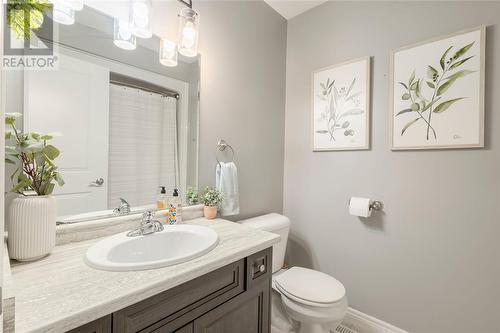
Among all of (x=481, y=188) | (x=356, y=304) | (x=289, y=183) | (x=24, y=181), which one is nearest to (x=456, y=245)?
(x=481, y=188)

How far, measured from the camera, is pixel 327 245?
186 cm

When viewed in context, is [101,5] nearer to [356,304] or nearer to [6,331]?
[6,331]

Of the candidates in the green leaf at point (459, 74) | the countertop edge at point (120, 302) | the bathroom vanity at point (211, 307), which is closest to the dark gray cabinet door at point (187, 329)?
the bathroom vanity at point (211, 307)

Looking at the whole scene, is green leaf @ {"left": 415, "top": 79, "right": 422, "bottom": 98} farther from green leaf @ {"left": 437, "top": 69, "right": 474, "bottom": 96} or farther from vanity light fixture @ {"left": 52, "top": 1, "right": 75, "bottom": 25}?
vanity light fixture @ {"left": 52, "top": 1, "right": 75, "bottom": 25}

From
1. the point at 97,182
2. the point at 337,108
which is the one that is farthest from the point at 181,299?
the point at 337,108

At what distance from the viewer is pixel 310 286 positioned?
140cm

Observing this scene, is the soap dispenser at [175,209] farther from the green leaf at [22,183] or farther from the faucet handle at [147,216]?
the green leaf at [22,183]

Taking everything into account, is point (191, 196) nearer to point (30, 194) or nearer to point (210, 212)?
point (210, 212)

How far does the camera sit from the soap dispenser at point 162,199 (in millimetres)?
1324

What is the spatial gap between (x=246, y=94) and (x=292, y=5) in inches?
34.5

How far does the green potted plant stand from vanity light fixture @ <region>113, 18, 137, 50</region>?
22.9 inches

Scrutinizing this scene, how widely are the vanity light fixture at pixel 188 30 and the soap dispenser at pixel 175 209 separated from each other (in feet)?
2.76

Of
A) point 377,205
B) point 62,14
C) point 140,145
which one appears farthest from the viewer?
point 377,205

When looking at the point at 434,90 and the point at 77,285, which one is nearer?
the point at 77,285
